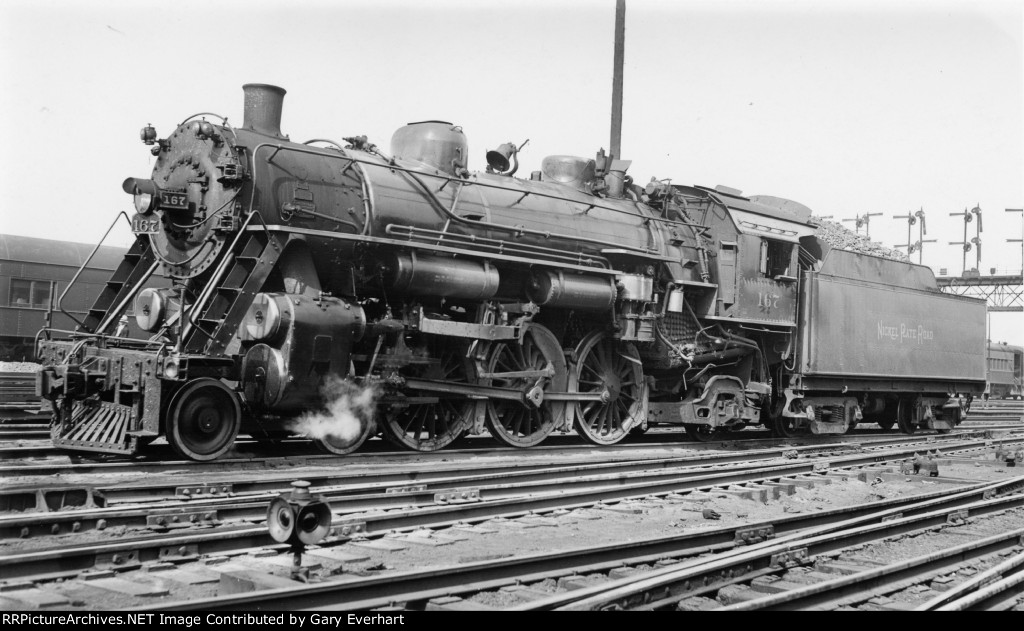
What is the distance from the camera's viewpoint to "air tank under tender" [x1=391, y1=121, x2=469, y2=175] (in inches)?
409

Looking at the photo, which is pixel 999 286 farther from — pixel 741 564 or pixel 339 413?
pixel 741 564

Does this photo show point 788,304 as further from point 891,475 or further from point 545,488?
point 545,488

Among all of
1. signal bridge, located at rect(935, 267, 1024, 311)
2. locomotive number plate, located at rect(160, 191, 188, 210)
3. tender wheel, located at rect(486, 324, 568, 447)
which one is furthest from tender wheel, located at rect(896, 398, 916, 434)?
signal bridge, located at rect(935, 267, 1024, 311)

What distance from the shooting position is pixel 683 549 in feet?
17.8

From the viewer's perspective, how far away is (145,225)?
9562mm

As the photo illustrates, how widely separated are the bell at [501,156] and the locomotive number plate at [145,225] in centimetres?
400

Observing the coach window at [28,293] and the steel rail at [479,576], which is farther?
the coach window at [28,293]

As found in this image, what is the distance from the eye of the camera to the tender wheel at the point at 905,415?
15672mm

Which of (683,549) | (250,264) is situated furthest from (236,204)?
(683,549)

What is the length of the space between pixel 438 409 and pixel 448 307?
3.77ft

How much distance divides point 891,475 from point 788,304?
3.75m

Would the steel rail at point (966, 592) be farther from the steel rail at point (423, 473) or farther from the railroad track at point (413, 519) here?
the steel rail at point (423, 473)

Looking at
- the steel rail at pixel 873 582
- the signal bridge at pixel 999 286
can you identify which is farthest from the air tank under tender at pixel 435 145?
the signal bridge at pixel 999 286

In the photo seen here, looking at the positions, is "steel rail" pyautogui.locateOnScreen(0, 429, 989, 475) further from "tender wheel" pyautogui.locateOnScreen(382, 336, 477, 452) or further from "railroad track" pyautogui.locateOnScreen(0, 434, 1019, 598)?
"railroad track" pyautogui.locateOnScreen(0, 434, 1019, 598)
